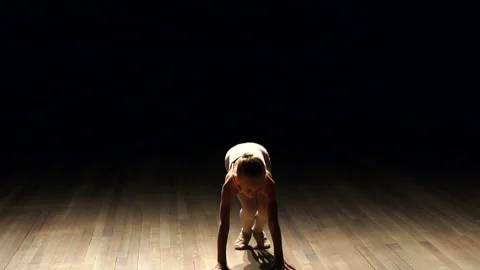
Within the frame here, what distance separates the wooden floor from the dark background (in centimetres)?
211

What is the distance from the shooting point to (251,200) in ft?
8.80

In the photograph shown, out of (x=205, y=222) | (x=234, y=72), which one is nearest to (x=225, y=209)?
(x=205, y=222)

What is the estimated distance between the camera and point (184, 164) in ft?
16.1

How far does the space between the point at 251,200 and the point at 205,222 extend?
2.26 feet

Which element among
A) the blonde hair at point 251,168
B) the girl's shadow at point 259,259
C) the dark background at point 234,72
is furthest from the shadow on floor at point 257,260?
the dark background at point 234,72

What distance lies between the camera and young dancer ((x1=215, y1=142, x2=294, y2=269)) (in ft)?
7.47

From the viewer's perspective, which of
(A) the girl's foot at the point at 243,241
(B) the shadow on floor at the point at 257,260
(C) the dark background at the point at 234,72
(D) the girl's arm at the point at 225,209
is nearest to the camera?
(D) the girl's arm at the point at 225,209

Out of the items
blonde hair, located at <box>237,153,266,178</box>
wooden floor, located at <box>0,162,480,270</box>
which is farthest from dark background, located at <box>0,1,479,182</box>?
blonde hair, located at <box>237,153,266,178</box>

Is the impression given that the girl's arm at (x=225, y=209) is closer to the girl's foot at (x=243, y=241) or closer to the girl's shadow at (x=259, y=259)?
the girl's shadow at (x=259, y=259)

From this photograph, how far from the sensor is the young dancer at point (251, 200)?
2277 millimetres

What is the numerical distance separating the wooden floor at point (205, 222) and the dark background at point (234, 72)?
6.92ft

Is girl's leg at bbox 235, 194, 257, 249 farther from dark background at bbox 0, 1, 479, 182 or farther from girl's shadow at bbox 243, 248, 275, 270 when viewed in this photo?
dark background at bbox 0, 1, 479, 182

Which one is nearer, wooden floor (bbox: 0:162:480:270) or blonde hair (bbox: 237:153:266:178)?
blonde hair (bbox: 237:153:266:178)

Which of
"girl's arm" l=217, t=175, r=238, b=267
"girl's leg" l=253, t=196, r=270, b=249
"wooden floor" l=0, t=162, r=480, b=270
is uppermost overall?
"girl's arm" l=217, t=175, r=238, b=267
